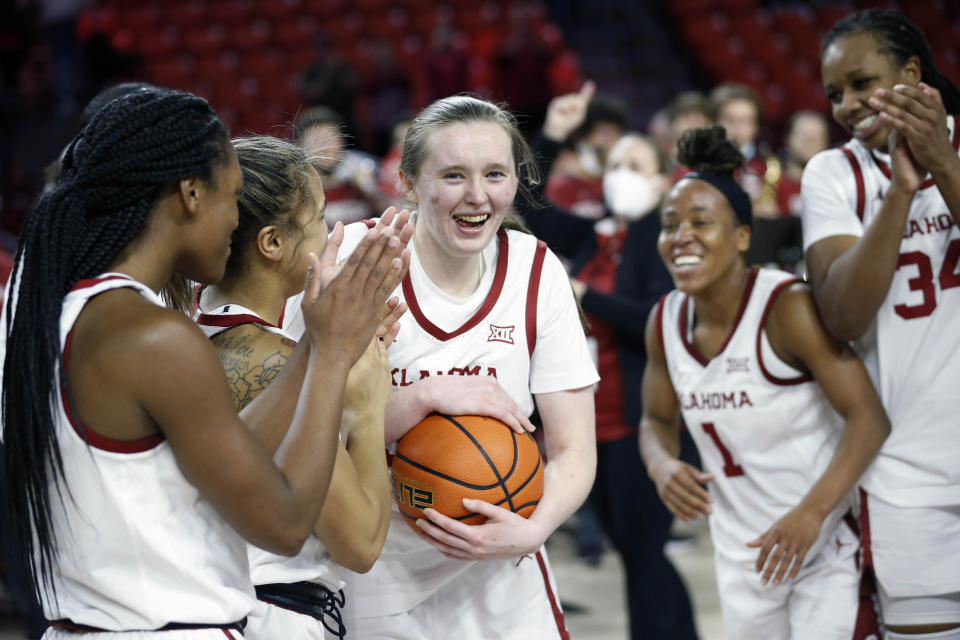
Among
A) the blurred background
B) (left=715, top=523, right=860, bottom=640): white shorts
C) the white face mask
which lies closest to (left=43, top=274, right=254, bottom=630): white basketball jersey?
(left=715, top=523, right=860, bottom=640): white shorts

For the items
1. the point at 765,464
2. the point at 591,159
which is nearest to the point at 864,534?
the point at 765,464

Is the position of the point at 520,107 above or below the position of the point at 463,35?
below

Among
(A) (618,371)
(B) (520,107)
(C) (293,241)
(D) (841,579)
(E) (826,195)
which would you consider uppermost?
(B) (520,107)

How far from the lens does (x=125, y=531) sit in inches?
64.6

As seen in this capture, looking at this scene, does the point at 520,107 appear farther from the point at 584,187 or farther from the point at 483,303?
the point at 483,303

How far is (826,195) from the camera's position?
2932 millimetres

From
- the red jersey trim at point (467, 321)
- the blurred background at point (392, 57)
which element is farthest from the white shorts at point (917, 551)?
the blurred background at point (392, 57)

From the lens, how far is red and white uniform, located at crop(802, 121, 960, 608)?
2.76 meters

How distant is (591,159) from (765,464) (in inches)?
122

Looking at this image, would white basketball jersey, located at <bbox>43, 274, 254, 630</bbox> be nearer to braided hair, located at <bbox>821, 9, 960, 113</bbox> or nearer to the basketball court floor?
braided hair, located at <bbox>821, 9, 960, 113</bbox>

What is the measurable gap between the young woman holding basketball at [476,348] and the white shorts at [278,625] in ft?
1.54

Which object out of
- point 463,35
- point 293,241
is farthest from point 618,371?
point 463,35

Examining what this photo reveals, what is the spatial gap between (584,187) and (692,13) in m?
6.96

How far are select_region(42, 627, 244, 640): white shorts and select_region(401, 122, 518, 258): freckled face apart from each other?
114cm
